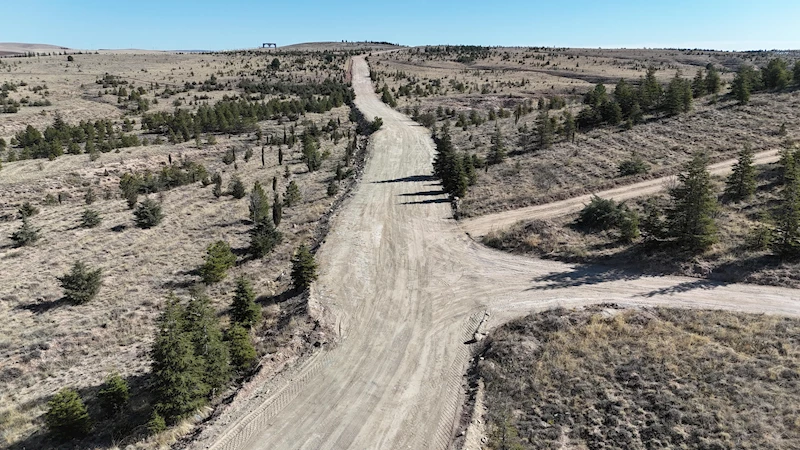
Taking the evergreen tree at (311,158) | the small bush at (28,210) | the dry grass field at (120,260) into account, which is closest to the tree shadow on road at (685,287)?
the dry grass field at (120,260)

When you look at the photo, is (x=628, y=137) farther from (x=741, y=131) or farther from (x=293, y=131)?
(x=293, y=131)

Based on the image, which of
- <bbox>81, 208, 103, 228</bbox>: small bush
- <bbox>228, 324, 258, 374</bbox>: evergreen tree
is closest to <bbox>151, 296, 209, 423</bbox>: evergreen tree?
<bbox>228, 324, 258, 374</bbox>: evergreen tree

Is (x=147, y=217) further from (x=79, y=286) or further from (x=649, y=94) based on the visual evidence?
(x=649, y=94)

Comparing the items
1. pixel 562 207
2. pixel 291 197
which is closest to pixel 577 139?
pixel 562 207

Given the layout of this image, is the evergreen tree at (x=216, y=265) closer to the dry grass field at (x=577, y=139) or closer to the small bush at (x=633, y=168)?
the dry grass field at (x=577, y=139)

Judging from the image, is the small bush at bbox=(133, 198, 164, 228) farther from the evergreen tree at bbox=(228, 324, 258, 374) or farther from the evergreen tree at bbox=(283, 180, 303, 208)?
the evergreen tree at bbox=(228, 324, 258, 374)
